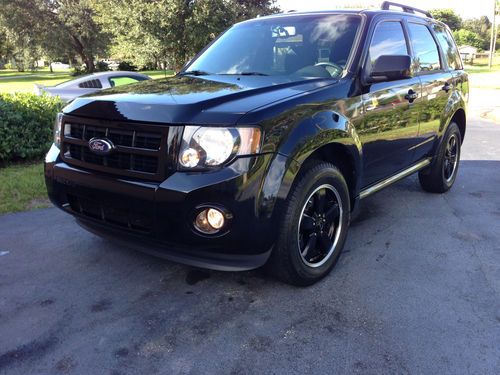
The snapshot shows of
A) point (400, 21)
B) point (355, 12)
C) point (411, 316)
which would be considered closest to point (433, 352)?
point (411, 316)

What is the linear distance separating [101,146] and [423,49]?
353 centimetres

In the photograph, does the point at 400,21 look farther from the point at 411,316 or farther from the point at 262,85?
the point at 411,316

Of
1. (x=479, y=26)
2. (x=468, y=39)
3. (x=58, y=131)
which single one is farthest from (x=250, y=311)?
(x=479, y=26)

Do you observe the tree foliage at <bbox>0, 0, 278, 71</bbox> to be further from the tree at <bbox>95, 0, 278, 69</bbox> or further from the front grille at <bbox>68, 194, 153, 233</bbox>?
the front grille at <bbox>68, 194, 153, 233</bbox>

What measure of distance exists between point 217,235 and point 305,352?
828 mm

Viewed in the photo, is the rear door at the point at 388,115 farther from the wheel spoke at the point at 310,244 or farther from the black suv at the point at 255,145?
the wheel spoke at the point at 310,244

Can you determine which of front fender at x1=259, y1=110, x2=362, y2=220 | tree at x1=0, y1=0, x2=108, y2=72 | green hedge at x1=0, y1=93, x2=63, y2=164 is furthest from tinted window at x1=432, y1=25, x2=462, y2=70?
tree at x1=0, y1=0, x2=108, y2=72

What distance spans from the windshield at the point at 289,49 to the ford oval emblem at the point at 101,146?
4.75ft

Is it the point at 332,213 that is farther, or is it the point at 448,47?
the point at 448,47

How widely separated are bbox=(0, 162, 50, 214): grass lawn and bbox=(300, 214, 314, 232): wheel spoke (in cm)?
333

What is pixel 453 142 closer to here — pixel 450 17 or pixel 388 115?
pixel 388 115

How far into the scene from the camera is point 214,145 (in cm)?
271

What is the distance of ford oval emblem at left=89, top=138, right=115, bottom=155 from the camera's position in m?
2.95

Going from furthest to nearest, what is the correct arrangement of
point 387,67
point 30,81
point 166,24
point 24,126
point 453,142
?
point 30,81 < point 166,24 < point 24,126 < point 453,142 < point 387,67
